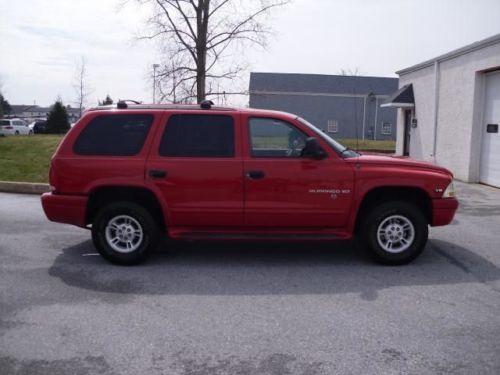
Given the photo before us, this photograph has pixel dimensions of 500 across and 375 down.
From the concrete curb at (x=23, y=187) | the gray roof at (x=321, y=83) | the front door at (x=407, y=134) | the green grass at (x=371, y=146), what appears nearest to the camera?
the concrete curb at (x=23, y=187)

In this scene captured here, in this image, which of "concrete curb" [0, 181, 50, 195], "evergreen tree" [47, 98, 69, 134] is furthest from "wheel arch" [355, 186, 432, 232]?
"evergreen tree" [47, 98, 69, 134]

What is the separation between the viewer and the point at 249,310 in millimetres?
5023

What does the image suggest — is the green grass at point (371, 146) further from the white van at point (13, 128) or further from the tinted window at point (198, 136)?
the white van at point (13, 128)

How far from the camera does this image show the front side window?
6465 mm

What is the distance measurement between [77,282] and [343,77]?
5218 cm

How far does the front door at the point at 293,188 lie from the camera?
20.8 ft

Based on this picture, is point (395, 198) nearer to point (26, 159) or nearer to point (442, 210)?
point (442, 210)

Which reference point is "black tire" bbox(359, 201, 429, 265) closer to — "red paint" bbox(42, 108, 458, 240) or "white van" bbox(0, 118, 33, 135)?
"red paint" bbox(42, 108, 458, 240)

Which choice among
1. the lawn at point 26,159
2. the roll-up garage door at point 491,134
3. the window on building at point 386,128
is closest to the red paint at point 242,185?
the lawn at point 26,159

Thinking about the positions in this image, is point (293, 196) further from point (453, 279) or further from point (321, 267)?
point (453, 279)

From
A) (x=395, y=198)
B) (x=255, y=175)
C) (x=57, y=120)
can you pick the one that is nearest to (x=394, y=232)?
(x=395, y=198)

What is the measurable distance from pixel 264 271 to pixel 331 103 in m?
49.1

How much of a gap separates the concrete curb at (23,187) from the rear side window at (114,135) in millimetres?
6234

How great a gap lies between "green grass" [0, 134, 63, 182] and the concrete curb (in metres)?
0.87
